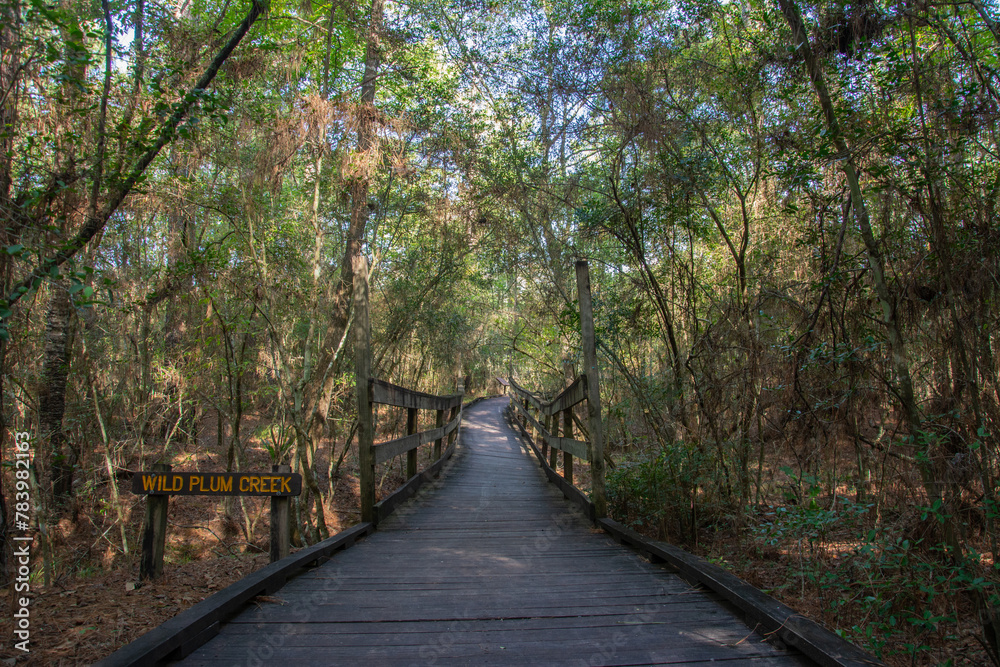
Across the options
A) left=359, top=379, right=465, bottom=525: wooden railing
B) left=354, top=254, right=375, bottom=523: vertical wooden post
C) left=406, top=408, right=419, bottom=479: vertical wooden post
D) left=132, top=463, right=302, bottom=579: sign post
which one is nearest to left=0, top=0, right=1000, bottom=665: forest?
left=132, top=463, right=302, bottom=579: sign post

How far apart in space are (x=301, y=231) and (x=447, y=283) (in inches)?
124

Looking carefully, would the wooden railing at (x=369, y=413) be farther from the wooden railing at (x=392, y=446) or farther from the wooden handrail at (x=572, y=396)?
the wooden handrail at (x=572, y=396)

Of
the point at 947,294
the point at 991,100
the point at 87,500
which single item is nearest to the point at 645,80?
the point at 991,100

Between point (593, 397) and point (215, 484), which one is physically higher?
point (593, 397)

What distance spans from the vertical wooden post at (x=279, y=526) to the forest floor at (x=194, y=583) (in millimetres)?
874

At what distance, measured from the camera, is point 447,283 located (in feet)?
33.8

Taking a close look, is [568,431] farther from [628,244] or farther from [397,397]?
[628,244]

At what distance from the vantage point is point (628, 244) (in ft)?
18.0

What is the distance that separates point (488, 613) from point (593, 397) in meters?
2.59

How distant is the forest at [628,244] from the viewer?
341 cm

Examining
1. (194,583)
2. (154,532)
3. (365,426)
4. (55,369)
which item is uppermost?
(55,369)

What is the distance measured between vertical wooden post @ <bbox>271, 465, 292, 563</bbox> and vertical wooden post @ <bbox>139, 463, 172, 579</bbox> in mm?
687

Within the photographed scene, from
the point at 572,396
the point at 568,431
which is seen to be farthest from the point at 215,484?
the point at 568,431

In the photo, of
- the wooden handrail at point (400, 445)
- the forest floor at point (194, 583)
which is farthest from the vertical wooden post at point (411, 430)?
the forest floor at point (194, 583)
